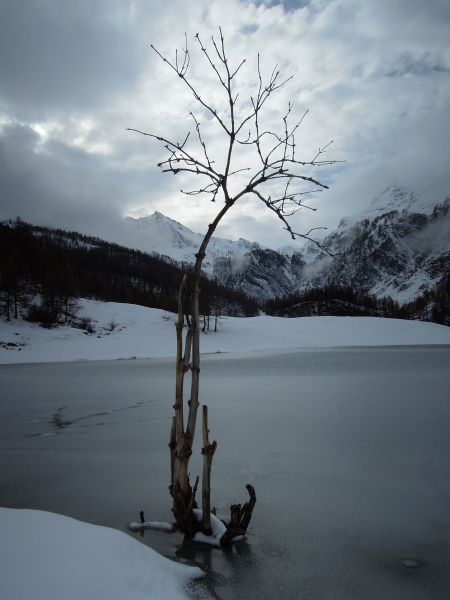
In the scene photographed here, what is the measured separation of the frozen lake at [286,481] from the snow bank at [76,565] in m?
0.36

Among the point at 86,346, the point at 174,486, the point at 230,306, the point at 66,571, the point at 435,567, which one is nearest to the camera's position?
the point at 66,571

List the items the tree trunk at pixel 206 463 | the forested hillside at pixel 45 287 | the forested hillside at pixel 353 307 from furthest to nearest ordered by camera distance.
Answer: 1. the forested hillside at pixel 353 307
2. the forested hillside at pixel 45 287
3. the tree trunk at pixel 206 463

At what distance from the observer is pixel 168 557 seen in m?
2.45

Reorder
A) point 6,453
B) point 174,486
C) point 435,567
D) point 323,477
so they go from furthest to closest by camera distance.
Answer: point 6,453
point 323,477
point 174,486
point 435,567

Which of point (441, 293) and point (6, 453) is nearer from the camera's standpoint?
point (6, 453)

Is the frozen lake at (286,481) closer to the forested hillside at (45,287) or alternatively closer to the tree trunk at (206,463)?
the tree trunk at (206,463)

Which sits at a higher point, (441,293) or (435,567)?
(441,293)

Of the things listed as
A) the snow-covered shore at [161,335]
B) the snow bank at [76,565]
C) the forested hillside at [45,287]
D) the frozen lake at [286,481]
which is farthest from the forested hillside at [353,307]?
the snow bank at [76,565]

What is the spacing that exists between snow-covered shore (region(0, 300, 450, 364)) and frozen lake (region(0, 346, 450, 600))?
72.7 ft

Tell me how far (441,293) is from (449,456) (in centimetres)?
15598

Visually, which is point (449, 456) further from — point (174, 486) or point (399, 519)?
point (174, 486)

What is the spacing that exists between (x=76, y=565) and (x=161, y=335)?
37030 mm

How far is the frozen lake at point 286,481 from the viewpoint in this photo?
7.66 ft

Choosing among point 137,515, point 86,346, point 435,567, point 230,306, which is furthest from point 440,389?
point 230,306
